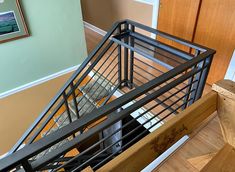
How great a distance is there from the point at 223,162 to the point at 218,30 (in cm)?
177

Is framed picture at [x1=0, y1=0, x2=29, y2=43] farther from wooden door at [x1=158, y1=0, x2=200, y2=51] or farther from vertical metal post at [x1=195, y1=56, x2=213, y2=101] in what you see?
vertical metal post at [x1=195, y1=56, x2=213, y2=101]

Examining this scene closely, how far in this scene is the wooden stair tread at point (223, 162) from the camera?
0.89 m

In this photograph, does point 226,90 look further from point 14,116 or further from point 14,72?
point 14,116

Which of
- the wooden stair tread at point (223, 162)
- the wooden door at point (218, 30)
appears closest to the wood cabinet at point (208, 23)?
the wooden door at point (218, 30)

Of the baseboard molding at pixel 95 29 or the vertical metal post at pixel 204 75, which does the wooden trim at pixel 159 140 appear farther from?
the baseboard molding at pixel 95 29

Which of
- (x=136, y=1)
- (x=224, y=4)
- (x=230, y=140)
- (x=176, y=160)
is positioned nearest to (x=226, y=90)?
(x=230, y=140)

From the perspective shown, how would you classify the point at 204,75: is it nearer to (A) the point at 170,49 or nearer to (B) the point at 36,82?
(A) the point at 170,49

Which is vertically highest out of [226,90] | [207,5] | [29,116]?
[207,5]

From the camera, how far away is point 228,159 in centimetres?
93

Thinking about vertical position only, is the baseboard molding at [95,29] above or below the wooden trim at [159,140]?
below

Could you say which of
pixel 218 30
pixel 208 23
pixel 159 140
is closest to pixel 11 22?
pixel 208 23

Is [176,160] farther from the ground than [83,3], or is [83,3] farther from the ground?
[83,3]

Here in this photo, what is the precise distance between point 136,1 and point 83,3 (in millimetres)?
2039

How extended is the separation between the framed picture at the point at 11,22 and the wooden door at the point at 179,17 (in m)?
2.04
